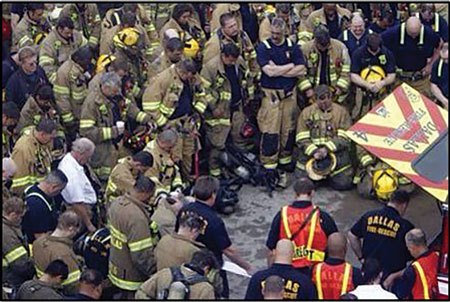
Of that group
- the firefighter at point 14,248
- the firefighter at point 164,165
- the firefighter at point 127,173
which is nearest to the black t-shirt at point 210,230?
the firefighter at point 127,173

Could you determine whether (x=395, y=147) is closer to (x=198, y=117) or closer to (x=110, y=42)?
(x=198, y=117)

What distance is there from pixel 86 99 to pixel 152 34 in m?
3.13

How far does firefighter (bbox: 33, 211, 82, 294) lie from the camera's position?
29.5 ft

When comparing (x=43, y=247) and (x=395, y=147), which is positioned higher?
(x=395, y=147)

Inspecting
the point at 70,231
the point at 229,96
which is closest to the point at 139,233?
the point at 70,231

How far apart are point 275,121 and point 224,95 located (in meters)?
0.77

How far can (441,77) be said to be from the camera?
40.6ft

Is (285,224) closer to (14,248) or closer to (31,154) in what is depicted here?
(14,248)

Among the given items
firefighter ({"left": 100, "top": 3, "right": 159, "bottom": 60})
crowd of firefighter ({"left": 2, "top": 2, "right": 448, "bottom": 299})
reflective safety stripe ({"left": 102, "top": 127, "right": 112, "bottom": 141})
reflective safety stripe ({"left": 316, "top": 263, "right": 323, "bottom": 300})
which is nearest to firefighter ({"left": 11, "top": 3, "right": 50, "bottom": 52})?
crowd of firefighter ({"left": 2, "top": 2, "right": 448, "bottom": 299})

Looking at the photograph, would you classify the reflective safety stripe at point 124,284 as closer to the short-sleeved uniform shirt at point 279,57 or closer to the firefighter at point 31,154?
the firefighter at point 31,154

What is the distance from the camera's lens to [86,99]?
11.5 meters

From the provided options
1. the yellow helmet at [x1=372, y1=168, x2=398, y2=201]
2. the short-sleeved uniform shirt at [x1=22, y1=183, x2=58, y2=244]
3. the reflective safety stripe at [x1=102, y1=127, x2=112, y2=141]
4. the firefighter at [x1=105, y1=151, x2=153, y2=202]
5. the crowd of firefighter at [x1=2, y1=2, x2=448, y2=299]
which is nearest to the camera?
the short-sleeved uniform shirt at [x1=22, y1=183, x2=58, y2=244]

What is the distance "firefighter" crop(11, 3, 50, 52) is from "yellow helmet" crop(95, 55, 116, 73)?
1.35 metres

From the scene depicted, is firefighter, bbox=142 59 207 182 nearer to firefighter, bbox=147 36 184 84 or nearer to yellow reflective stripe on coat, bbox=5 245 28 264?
firefighter, bbox=147 36 184 84
